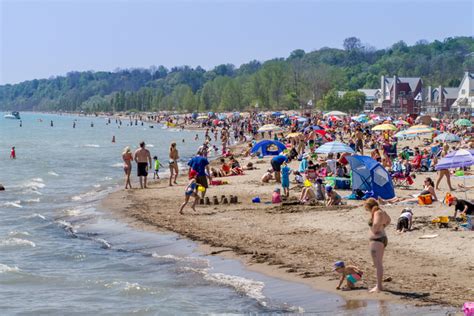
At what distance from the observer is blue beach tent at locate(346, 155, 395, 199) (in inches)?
709

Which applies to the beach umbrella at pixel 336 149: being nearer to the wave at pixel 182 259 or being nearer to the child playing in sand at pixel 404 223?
the child playing in sand at pixel 404 223

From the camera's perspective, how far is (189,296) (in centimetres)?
1142

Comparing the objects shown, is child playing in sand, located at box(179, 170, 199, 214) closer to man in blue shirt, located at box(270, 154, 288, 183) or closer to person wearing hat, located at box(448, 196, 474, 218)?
man in blue shirt, located at box(270, 154, 288, 183)

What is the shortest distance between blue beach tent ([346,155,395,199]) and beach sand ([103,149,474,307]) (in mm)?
912

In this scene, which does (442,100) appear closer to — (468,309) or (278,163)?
(278,163)

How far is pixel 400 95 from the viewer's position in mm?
110688

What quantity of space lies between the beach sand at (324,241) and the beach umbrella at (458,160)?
2.96 feet

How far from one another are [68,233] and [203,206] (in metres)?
3.77

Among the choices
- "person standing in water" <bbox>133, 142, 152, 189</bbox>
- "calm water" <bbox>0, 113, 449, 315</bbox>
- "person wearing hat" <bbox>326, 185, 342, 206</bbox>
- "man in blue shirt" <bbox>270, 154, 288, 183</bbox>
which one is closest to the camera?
"calm water" <bbox>0, 113, 449, 315</bbox>

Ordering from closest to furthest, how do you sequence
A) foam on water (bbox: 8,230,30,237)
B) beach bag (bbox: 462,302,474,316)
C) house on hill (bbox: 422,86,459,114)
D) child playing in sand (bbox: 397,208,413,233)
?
beach bag (bbox: 462,302,474,316), child playing in sand (bbox: 397,208,413,233), foam on water (bbox: 8,230,30,237), house on hill (bbox: 422,86,459,114)

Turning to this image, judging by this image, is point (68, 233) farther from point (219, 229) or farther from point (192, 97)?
point (192, 97)

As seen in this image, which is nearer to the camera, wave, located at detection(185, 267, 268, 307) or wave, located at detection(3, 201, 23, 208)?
wave, located at detection(185, 267, 268, 307)

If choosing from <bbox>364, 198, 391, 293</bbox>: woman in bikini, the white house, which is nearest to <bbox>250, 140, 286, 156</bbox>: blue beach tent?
<bbox>364, 198, 391, 293</bbox>: woman in bikini

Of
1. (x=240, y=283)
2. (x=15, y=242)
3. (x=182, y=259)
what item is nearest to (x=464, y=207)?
(x=240, y=283)
